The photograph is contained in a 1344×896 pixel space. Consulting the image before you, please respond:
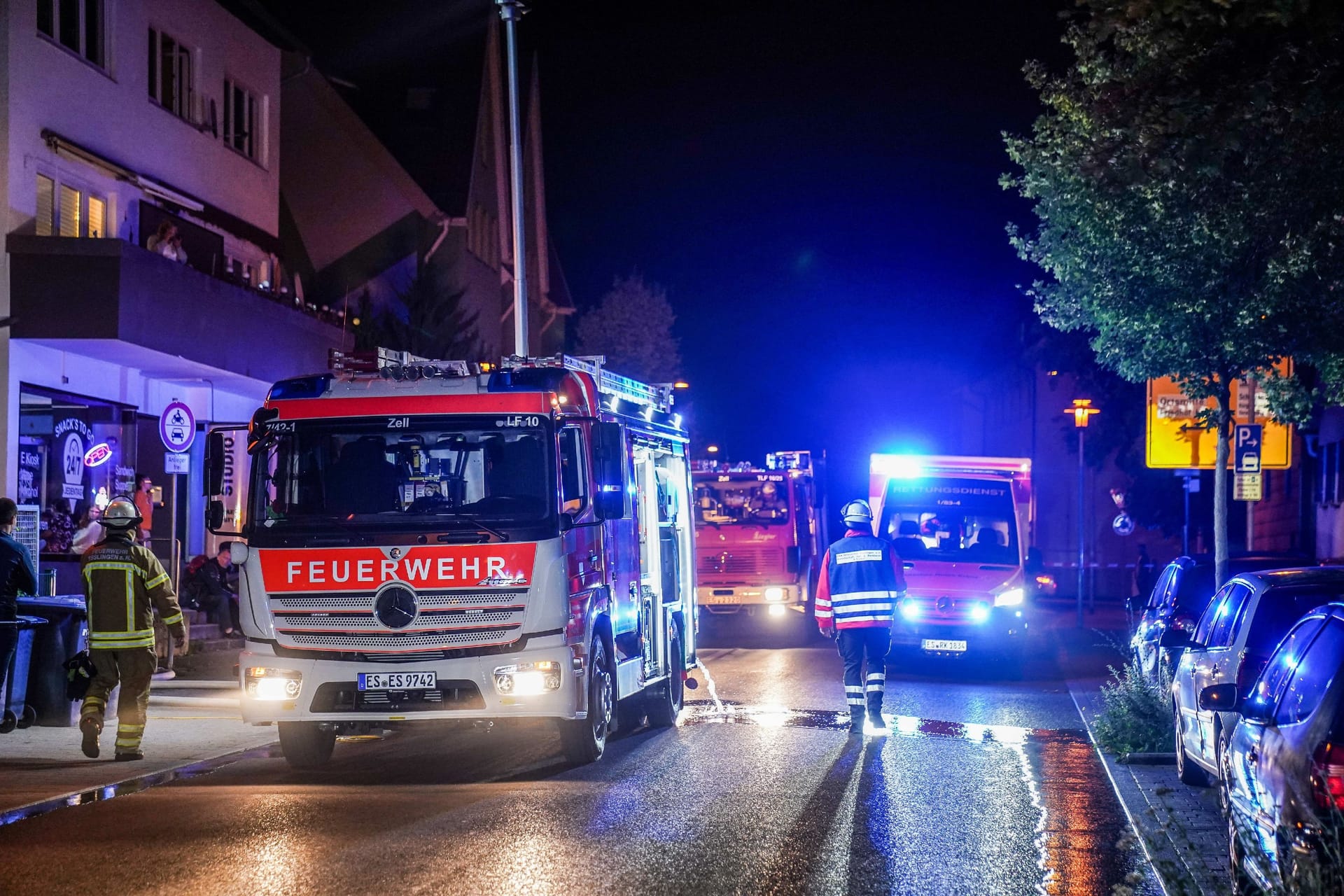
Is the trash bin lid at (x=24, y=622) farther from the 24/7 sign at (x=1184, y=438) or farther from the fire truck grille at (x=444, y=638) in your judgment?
the 24/7 sign at (x=1184, y=438)

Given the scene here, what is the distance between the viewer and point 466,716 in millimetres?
11148

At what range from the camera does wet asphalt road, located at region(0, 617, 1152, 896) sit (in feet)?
25.8

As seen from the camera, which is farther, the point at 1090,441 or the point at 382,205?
the point at 1090,441

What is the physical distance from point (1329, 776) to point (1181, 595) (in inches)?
419

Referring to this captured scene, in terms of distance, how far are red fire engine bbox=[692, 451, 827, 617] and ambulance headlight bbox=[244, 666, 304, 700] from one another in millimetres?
14847

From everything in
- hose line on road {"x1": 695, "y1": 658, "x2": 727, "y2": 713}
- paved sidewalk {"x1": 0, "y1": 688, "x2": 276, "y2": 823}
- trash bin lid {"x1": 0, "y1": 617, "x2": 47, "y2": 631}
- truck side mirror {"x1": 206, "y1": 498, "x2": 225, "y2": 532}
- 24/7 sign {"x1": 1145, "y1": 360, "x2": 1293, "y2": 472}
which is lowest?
hose line on road {"x1": 695, "y1": 658, "x2": 727, "y2": 713}

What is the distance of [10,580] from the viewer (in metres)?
12.6

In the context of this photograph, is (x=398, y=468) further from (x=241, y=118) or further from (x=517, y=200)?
(x=241, y=118)

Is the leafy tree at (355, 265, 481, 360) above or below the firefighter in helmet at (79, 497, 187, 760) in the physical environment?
above

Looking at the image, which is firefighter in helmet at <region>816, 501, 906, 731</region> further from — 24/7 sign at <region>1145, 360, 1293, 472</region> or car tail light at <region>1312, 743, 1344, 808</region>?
car tail light at <region>1312, 743, 1344, 808</region>

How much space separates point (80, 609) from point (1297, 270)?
1057 centimetres

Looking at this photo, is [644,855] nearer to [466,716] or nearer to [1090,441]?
[466,716]

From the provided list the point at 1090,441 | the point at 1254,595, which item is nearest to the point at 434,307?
the point at 1090,441

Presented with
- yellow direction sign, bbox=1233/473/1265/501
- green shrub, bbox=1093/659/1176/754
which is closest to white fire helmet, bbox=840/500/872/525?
green shrub, bbox=1093/659/1176/754
